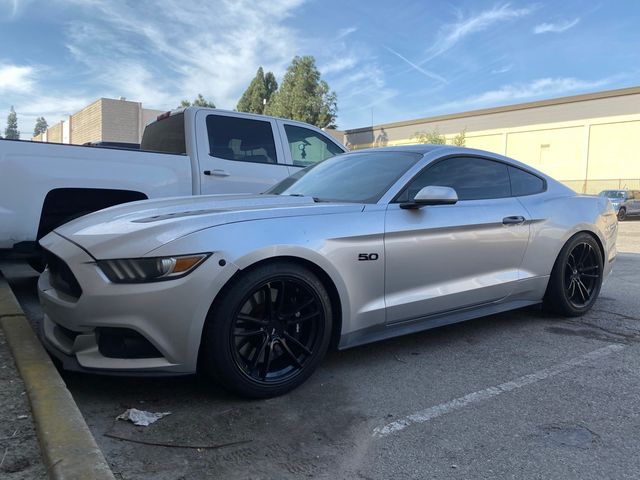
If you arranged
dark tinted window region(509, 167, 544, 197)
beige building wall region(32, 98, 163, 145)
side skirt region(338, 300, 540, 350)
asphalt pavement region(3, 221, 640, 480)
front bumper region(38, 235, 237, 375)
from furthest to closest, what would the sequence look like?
Answer: 1. beige building wall region(32, 98, 163, 145)
2. dark tinted window region(509, 167, 544, 197)
3. side skirt region(338, 300, 540, 350)
4. front bumper region(38, 235, 237, 375)
5. asphalt pavement region(3, 221, 640, 480)

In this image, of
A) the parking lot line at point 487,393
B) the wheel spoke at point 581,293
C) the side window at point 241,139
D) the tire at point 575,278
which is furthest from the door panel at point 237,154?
the parking lot line at point 487,393

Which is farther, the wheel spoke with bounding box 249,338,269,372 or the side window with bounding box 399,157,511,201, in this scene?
the side window with bounding box 399,157,511,201

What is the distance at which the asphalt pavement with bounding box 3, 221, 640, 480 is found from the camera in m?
2.38

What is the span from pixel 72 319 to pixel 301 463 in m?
1.42

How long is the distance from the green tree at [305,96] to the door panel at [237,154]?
36.0 meters

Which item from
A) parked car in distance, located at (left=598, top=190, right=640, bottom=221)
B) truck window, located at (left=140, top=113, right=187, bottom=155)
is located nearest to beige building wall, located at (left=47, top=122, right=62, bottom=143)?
parked car in distance, located at (left=598, top=190, right=640, bottom=221)

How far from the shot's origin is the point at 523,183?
4.62 metres

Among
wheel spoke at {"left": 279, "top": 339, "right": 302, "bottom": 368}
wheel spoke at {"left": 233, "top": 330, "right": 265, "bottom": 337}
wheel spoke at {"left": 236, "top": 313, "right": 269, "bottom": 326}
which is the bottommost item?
wheel spoke at {"left": 279, "top": 339, "right": 302, "bottom": 368}

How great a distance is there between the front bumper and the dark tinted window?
2832 mm

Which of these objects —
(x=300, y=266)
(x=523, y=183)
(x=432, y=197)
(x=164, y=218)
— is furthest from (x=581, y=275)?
(x=164, y=218)

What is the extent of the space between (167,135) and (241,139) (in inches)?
34.3

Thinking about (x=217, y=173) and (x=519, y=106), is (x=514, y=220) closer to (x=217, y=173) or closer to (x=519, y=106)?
Result: (x=217, y=173)

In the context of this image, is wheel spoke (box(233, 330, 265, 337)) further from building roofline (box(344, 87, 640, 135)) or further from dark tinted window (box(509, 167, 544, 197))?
building roofline (box(344, 87, 640, 135))

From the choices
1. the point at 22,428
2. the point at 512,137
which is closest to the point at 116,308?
the point at 22,428
